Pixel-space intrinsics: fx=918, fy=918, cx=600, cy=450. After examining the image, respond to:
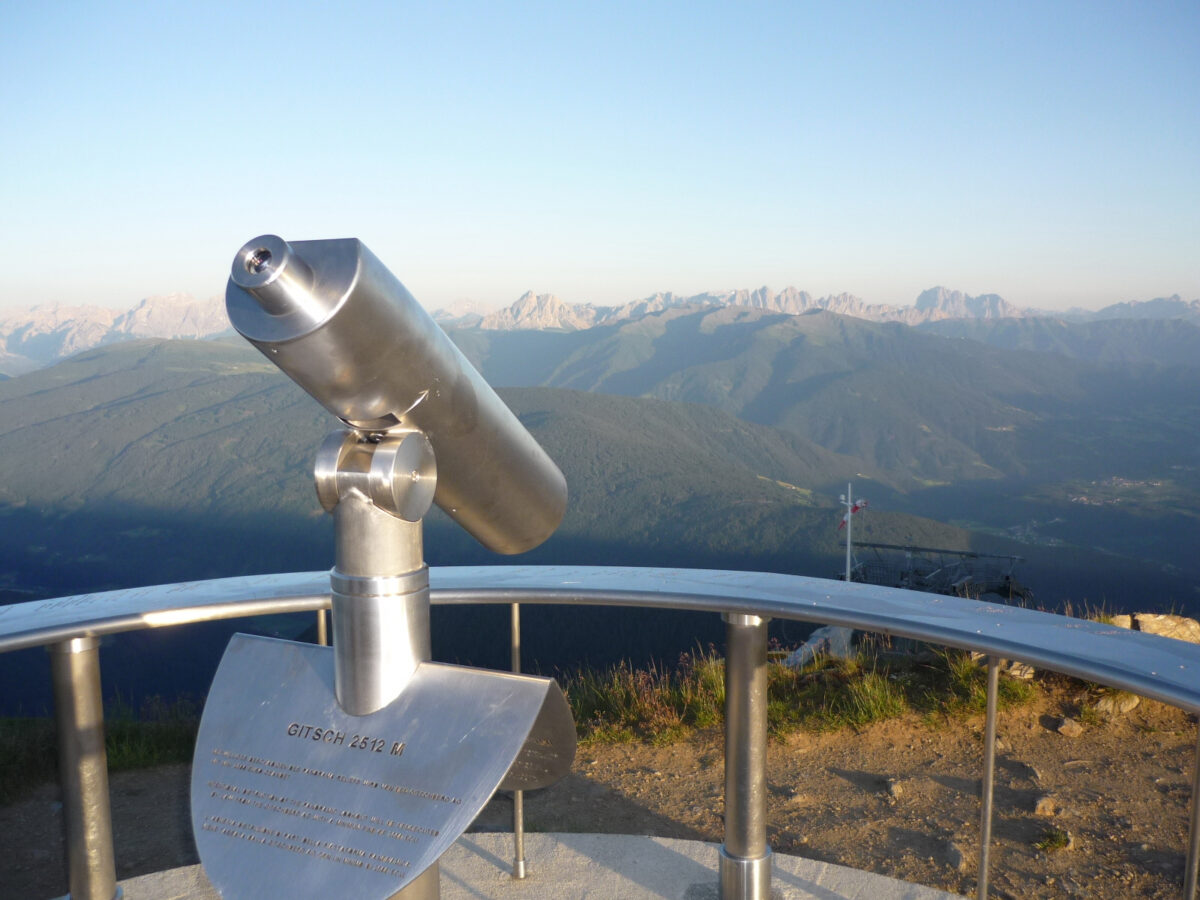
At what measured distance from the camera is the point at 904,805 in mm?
4641

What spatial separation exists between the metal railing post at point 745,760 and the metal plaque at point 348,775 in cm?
62

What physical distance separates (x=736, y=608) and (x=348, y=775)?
87 cm

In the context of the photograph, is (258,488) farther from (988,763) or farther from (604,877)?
(988,763)

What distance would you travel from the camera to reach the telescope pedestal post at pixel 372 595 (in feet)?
4.75

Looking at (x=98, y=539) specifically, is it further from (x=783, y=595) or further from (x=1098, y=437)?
(x=1098, y=437)

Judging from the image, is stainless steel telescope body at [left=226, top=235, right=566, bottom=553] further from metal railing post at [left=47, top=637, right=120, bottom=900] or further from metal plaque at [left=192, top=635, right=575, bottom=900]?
metal railing post at [left=47, top=637, right=120, bottom=900]

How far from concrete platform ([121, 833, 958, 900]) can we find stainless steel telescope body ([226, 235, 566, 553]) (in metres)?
1.57

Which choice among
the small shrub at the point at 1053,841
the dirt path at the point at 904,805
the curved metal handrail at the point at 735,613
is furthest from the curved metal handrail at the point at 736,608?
the small shrub at the point at 1053,841

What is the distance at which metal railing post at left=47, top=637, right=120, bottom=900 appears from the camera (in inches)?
80.6

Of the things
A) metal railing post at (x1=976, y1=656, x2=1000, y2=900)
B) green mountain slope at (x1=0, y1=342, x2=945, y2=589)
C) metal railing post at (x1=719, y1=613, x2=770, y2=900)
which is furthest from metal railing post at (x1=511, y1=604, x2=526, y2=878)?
green mountain slope at (x1=0, y1=342, x2=945, y2=589)

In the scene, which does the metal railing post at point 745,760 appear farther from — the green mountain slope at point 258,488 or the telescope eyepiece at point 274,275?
the green mountain slope at point 258,488

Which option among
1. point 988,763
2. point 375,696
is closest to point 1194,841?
point 988,763

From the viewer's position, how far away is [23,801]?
18.1 feet

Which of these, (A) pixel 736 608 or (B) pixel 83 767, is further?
(B) pixel 83 767
